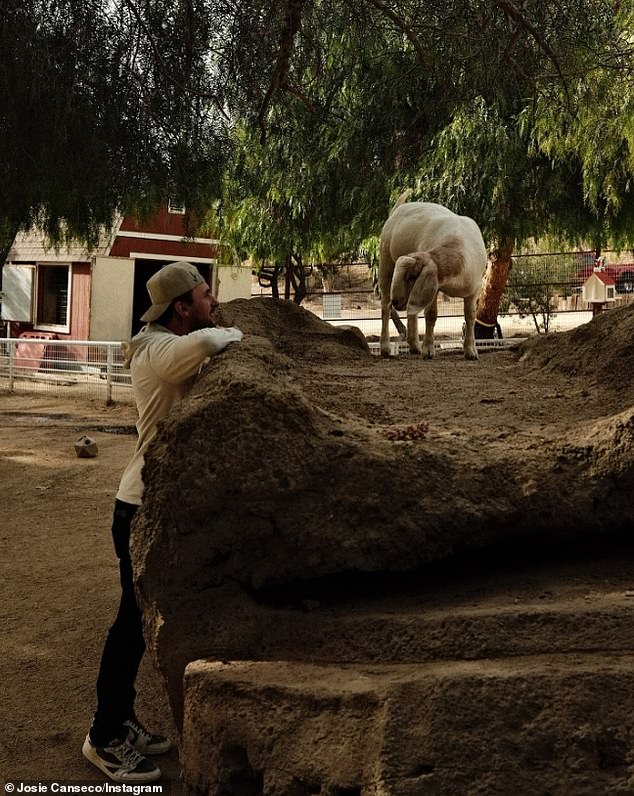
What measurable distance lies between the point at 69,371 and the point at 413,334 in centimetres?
1092

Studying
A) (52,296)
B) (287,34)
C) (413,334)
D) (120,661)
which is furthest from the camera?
(52,296)

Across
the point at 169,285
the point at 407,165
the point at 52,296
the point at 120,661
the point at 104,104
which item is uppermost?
the point at 407,165

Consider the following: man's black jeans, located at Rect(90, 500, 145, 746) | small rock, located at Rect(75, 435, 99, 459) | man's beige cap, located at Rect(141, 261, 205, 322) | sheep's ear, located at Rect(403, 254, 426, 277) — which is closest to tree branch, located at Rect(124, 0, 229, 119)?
sheep's ear, located at Rect(403, 254, 426, 277)

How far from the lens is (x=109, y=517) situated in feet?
26.4

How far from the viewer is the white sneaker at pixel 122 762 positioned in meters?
3.28

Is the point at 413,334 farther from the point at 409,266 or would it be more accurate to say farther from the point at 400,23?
the point at 400,23

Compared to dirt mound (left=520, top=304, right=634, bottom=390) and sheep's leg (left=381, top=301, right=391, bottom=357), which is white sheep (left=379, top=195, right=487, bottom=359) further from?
dirt mound (left=520, top=304, right=634, bottom=390)

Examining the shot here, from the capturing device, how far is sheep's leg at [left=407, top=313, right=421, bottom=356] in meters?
5.61

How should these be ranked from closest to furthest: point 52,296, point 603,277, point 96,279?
point 603,277 < point 96,279 < point 52,296

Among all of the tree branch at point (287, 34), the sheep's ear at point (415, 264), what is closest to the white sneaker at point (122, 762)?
the sheep's ear at point (415, 264)

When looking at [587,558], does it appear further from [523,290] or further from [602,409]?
[523,290]

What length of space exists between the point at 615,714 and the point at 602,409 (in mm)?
A: 1313

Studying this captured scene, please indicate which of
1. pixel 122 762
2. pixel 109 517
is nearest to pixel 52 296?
pixel 109 517

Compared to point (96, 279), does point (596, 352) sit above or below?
below
